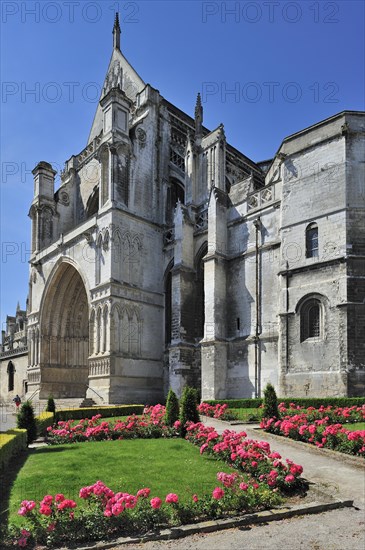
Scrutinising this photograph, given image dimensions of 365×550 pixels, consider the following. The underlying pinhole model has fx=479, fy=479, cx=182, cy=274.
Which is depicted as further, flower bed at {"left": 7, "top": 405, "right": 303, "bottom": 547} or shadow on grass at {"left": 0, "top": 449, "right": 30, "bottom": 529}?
shadow on grass at {"left": 0, "top": 449, "right": 30, "bottom": 529}

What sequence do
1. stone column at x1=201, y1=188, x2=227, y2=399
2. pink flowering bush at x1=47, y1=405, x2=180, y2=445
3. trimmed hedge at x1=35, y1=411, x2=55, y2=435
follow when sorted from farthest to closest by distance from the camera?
stone column at x1=201, y1=188, x2=227, y2=399 → trimmed hedge at x1=35, y1=411, x2=55, y2=435 → pink flowering bush at x1=47, y1=405, x2=180, y2=445

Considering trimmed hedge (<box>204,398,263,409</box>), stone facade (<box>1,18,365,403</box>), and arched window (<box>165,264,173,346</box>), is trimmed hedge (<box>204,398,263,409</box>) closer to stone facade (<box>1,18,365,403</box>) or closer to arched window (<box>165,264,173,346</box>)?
stone facade (<box>1,18,365,403</box>)

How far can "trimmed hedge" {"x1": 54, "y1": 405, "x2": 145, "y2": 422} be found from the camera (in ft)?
61.7

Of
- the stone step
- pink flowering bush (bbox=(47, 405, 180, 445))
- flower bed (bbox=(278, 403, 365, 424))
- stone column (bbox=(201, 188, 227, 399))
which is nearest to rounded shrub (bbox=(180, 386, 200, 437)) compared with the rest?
pink flowering bush (bbox=(47, 405, 180, 445))

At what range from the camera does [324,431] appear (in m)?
12.0

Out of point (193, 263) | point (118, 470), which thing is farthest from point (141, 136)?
point (118, 470)

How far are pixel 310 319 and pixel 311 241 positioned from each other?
3.66m

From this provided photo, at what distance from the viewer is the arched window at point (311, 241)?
22.3m

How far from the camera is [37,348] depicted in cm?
3584

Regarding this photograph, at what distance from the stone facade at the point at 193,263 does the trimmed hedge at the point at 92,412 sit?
5069 mm

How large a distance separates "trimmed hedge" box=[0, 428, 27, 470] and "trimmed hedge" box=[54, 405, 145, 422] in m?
5.40

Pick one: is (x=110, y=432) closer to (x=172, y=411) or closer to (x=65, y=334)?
(x=172, y=411)

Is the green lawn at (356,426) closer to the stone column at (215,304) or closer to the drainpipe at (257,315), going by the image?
the drainpipe at (257,315)

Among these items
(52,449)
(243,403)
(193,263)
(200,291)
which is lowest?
(243,403)
